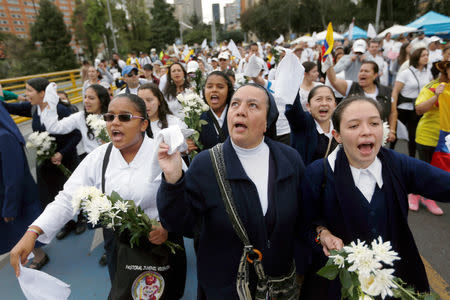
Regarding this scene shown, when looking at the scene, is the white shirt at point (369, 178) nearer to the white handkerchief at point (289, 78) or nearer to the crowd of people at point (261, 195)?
the crowd of people at point (261, 195)

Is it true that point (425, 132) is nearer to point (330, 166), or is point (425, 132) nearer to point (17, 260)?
point (330, 166)

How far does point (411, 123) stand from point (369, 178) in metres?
4.22

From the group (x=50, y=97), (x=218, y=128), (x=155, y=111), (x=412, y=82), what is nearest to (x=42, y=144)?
(x=50, y=97)

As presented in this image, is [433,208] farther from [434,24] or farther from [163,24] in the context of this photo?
[163,24]

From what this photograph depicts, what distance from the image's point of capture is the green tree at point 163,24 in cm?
6006

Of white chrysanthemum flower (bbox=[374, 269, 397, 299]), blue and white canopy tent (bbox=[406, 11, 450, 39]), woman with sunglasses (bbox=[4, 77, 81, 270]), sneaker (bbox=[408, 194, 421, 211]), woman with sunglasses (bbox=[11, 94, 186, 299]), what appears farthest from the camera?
blue and white canopy tent (bbox=[406, 11, 450, 39])

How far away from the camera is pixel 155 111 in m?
3.75

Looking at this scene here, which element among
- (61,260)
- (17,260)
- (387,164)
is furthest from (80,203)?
(61,260)

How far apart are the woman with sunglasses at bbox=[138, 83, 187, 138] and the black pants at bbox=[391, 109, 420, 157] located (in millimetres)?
3961

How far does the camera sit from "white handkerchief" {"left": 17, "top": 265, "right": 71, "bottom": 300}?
72.2 inches

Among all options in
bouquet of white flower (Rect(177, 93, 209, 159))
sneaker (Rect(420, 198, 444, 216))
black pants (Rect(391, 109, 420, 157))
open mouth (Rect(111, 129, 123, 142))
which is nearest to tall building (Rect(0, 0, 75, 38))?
bouquet of white flower (Rect(177, 93, 209, 159))

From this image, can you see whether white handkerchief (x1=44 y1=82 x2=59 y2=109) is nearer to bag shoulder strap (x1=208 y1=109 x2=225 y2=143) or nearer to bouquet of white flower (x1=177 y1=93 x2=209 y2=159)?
bouquet of white flower (x1=177 y1=93 x2=209 y2=159)

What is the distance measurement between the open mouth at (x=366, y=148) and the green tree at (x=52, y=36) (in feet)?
166

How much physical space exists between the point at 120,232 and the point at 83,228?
290 centimetres
